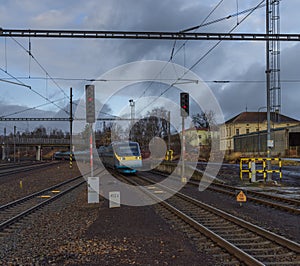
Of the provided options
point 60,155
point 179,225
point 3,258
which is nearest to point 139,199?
point 179,225

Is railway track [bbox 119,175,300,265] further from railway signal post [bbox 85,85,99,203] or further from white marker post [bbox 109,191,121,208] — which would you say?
railway signal post [bbox 85,85,99,203]

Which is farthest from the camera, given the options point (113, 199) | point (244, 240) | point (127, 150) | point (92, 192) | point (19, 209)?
point (127, 150)

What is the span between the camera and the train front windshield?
34.7m

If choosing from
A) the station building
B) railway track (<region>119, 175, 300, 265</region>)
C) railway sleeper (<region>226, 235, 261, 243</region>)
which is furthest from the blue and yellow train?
railway sleeper (<region>226, 235, 261, 243</region>)

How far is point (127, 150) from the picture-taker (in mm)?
34719

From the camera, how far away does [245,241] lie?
926 centimetres

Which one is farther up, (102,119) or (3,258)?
(102,119)

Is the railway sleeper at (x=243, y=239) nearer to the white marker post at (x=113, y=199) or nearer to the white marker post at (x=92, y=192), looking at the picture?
the white marker post at (x=113, y=199)

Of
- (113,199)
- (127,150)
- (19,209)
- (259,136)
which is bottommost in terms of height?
(19,209)

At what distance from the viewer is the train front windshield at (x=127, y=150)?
34.7 meters

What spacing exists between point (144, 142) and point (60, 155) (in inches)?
1601

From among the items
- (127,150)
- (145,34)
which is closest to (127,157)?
(127,150)

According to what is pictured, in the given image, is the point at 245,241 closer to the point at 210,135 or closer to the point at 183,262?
the point at 183,262

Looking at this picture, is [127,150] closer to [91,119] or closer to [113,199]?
[91,119]
